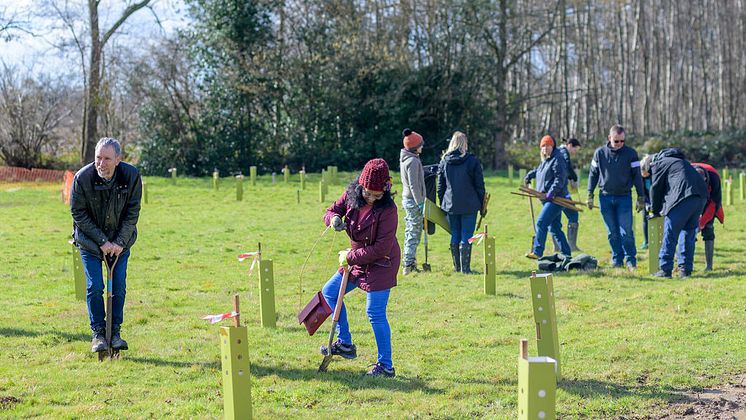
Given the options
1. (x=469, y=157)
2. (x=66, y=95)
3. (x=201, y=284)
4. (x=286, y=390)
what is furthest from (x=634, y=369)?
(x=66, y=95)

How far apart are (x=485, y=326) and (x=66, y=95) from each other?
3880 centimetres

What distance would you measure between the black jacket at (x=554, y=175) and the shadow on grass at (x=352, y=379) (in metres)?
6.35

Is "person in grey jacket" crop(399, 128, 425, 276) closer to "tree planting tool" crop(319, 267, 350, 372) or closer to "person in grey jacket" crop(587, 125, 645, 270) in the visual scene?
"person in grey jacket" crop(587, 125, 645, 270)

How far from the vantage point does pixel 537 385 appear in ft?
15.9

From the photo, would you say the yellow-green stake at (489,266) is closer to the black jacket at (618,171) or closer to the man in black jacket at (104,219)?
the black jacket at (618,171)

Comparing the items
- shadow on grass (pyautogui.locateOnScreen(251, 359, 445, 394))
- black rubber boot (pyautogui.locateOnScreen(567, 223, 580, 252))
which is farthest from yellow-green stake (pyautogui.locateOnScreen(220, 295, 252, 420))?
black rubber boot (pyautogui.locateOnScreen(567, 223, 580, 252))

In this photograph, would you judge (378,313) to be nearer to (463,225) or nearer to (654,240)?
(463,225)

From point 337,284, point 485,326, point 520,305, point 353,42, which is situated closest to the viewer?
point 337,284

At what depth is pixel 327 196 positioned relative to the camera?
1021 inches

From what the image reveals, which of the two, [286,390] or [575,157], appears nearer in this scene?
[286,390]

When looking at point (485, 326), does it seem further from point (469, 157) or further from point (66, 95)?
point (66, 95)

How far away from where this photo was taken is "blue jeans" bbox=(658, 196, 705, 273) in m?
12.0

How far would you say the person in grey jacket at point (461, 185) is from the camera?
1262 centimetres

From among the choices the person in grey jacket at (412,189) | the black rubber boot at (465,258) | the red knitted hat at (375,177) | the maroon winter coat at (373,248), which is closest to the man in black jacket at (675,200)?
the black rubber boot at (465,258)
